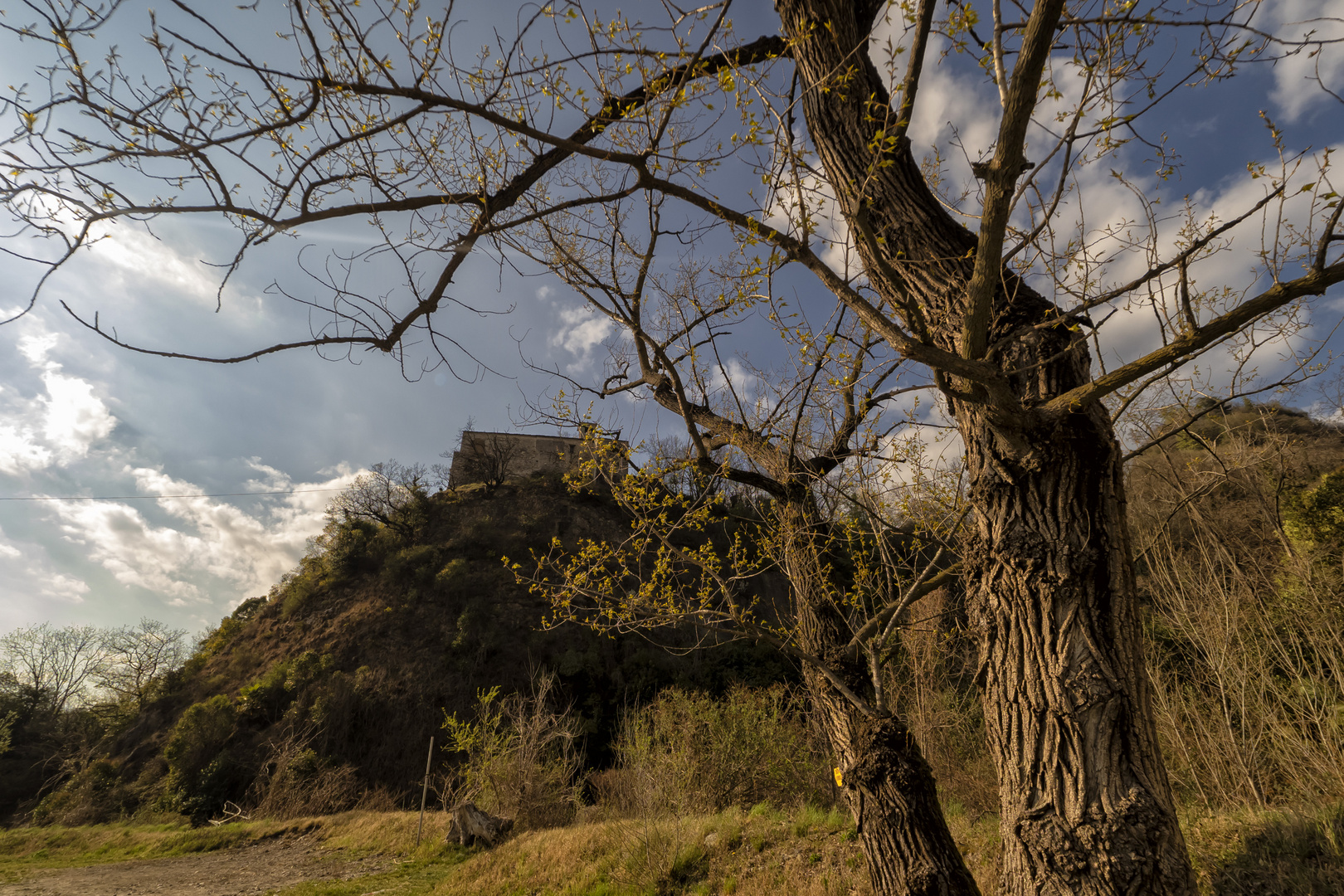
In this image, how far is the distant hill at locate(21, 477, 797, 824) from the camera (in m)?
18.9

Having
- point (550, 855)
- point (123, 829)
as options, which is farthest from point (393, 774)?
point (550, 855)

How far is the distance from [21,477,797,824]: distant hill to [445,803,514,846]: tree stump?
20.7ft

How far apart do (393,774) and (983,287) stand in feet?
83.7

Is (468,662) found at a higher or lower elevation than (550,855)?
higher

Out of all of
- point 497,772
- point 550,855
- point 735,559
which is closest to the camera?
point 735,559

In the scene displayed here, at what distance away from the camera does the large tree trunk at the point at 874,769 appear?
2.70 m

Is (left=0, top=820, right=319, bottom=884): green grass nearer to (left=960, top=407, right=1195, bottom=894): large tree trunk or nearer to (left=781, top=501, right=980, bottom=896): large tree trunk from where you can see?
(left=781, top=501, right=980, bottom=896): large tree trunk

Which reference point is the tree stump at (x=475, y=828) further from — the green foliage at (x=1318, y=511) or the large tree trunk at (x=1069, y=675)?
the green foliage at (x=1318, y=511)

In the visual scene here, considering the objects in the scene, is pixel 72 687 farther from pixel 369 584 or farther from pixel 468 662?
pixel 468 662

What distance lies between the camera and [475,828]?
36.7ft

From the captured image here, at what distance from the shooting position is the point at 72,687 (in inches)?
1047

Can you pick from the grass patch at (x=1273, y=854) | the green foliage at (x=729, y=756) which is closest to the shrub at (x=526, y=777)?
the green foliage at (x=729, y=756)

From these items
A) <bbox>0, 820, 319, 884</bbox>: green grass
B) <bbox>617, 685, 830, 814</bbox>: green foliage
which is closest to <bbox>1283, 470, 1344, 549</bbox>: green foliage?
<bbox>617, 685, 830, 814</bbox>: green foliage

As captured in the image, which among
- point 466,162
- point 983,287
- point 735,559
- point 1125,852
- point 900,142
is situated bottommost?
point 1125,852
